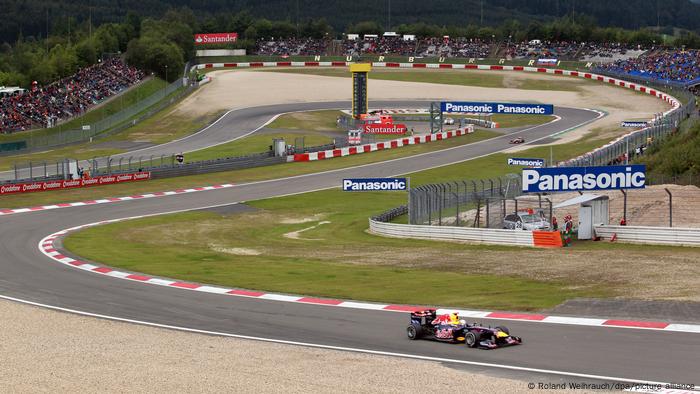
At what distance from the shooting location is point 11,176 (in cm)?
6388

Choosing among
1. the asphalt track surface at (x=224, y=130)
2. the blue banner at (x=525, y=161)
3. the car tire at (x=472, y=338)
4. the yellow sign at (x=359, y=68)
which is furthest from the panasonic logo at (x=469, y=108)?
the car tire at (x=472, y=338)

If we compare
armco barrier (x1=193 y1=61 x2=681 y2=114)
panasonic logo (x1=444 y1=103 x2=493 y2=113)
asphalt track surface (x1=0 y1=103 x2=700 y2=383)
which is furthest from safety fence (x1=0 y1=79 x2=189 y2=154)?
asphalt track surface (x1=0 y1=103 x2=700 y2=383)

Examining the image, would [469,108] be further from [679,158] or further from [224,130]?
[679,158]

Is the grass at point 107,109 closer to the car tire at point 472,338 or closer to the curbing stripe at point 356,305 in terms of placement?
the curbing stripe at point 356,305

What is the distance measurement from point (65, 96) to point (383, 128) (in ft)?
98.5

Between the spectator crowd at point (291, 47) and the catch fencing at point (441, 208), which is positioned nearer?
the catch fencing at point (441, 208)

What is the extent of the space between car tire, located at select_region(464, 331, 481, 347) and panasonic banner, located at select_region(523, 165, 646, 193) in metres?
15.8

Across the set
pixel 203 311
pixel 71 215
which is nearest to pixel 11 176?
pixel 71 215

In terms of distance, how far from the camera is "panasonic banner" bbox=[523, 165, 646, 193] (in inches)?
1403

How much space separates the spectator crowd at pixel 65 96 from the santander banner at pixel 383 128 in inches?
1040

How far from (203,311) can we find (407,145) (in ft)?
178

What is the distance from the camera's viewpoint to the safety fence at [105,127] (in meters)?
78.9

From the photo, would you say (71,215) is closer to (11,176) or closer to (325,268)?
(11,176)

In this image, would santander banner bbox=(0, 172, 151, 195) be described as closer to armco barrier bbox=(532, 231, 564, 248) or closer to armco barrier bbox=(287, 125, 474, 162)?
armco barrier bbox=(287, 125, 474, 162)
